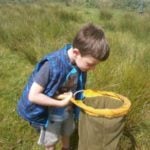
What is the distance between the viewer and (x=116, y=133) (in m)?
2.68

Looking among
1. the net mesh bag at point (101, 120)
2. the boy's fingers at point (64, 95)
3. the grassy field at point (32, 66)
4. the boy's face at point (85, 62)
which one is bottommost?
the grassy field at point (32, 66)

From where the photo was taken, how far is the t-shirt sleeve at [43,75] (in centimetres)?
259

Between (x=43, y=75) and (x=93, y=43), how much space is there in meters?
0.39

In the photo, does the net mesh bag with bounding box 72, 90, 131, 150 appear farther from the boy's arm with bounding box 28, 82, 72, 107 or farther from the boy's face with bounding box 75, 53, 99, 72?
the boy's face with bounding box 75, 53, 99, 72

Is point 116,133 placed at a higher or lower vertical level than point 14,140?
higher

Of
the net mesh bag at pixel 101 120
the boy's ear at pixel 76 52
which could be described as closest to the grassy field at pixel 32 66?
the net mesh bag at pixel 101 120

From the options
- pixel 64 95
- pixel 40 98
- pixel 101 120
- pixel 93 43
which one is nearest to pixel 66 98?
pixel 64 95

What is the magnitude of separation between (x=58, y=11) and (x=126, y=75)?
15.8ft

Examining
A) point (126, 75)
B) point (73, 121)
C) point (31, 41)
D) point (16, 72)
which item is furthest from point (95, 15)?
point (73, 121)

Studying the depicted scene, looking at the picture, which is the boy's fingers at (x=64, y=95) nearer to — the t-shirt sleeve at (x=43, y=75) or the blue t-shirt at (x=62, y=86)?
Result: the blue t-shirt at (x=62, y=86)

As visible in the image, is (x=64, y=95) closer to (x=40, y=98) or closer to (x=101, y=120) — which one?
(x=40, y=98)

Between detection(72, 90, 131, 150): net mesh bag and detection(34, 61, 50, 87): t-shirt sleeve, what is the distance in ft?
0.77

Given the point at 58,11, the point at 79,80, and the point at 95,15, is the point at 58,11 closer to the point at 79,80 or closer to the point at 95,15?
the point at 95,15

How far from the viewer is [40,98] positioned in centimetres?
261
